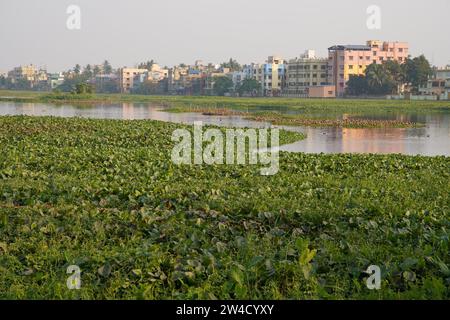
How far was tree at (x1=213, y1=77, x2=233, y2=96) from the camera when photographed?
375 ft

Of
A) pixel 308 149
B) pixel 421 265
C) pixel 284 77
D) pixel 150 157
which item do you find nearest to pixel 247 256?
pixel 421 265

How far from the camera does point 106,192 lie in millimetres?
9805

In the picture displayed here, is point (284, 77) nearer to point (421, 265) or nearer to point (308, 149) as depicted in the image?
point (308, 149)

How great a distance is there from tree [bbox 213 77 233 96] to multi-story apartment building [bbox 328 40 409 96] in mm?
23250

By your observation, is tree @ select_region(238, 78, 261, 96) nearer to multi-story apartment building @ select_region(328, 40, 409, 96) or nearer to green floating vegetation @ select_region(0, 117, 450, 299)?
multi-story apartment building @ select_region(328, 40, 409, 96)

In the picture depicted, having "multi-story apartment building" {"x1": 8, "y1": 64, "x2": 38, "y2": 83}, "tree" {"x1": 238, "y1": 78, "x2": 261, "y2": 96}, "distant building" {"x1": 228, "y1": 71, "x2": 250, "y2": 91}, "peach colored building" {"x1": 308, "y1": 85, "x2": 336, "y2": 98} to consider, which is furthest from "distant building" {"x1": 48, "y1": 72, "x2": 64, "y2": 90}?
"peach colored building" {"x1": 308, "y1": 85, "x2": 336, "y2": 98}

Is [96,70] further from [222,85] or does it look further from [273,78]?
[273,78]

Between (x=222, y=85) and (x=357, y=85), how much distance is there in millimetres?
32877

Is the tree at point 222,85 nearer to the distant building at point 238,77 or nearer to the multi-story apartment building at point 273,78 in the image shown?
the distant building at point 238,77
